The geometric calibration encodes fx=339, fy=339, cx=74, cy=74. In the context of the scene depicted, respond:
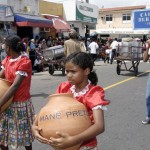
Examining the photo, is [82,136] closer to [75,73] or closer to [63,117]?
[63,117]

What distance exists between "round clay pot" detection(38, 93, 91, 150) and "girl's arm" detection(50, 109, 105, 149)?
0.11 feet

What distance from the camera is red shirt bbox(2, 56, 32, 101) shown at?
10.6 ft

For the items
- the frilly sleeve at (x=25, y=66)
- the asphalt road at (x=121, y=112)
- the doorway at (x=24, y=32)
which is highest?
the doorway at (x=24, y=32)

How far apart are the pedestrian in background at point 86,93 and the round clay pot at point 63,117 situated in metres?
0.04

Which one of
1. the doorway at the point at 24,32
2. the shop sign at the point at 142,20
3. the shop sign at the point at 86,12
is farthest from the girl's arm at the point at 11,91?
the shop sign at the point at 86,12

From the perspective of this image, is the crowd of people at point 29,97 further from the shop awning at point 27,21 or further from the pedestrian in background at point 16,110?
the shop awning at point 27,21

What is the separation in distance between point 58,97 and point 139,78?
994 centimetres

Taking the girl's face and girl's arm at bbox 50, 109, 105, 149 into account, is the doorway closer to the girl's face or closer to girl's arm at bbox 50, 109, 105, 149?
the girl's face

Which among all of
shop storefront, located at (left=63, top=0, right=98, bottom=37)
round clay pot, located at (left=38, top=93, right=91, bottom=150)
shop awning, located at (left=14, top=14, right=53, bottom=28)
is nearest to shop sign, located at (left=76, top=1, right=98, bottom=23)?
shop storefront, located at (left=63, top=0, right=98, bottom=37)

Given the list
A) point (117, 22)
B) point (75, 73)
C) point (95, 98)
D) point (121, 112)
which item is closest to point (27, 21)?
point (121, 112)

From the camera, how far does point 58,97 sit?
83.5 inches

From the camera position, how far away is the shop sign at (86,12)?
27203 mm

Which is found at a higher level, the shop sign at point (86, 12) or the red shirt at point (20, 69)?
the shop sign at point (86, 12)

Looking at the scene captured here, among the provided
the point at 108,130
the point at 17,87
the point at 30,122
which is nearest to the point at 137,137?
the point at 108,130
